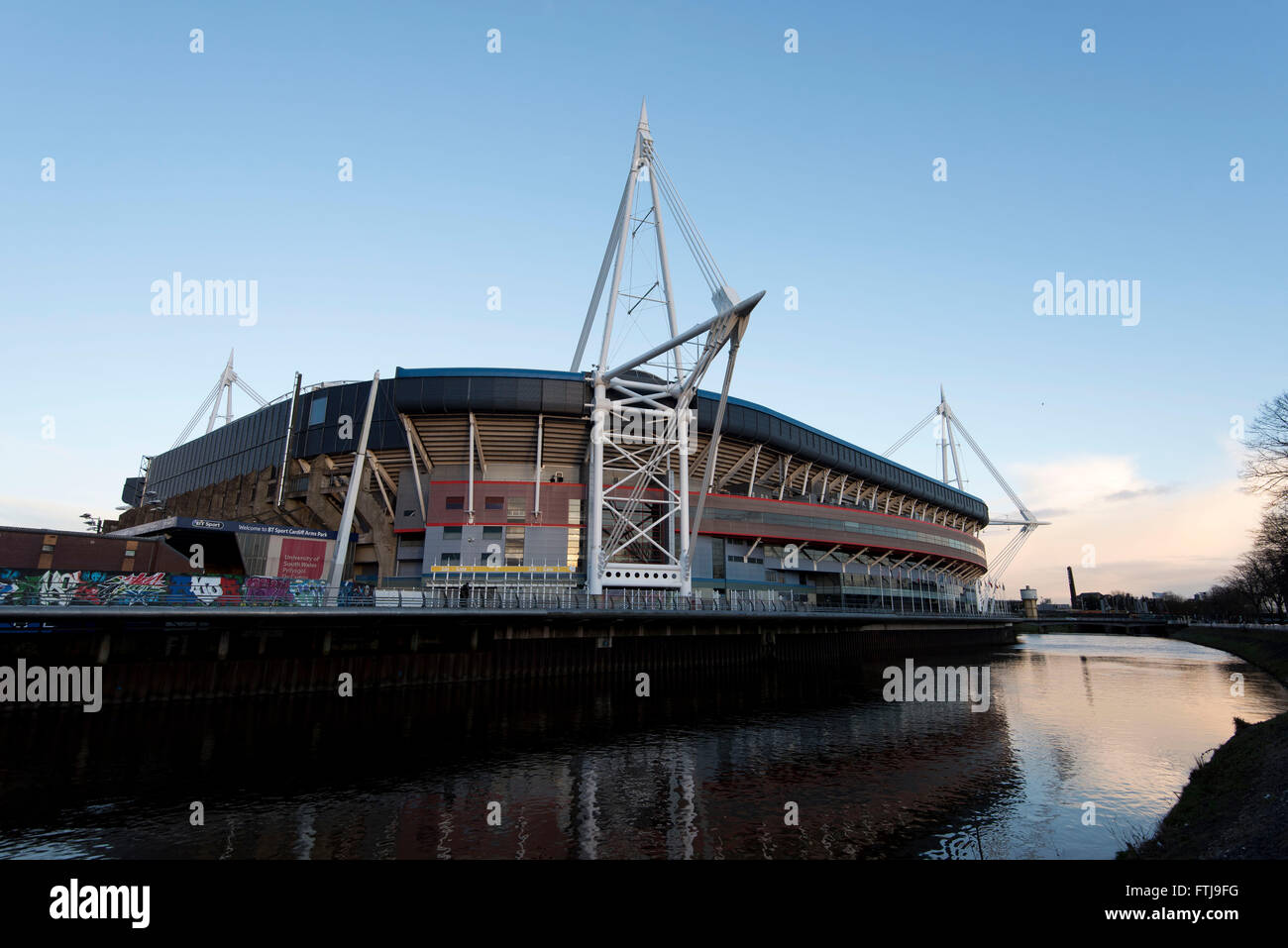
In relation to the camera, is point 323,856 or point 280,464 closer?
point 323,856

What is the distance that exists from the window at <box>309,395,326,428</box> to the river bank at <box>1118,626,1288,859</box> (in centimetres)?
6693

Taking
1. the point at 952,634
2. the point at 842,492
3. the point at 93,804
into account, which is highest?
the point at 842,492

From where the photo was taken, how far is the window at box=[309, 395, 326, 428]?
64375 mm

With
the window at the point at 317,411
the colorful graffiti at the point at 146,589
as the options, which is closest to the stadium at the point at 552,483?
the window at the point at 317,411

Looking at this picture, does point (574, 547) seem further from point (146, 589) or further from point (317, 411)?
point (146, 589)

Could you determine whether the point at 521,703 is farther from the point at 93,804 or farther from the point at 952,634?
the point at 952,634

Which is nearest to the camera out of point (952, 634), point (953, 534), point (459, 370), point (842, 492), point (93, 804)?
point (93, 804)

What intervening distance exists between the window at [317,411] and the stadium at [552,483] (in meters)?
0.17

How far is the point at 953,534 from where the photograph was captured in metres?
102

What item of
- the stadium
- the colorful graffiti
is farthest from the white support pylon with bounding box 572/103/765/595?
the colorful graffiti

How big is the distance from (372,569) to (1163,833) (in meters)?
63.0

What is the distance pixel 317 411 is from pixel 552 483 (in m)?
25.2

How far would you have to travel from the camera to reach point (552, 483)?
6062 centimetres
